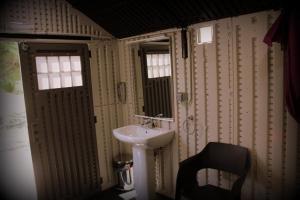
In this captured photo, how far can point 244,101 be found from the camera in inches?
102

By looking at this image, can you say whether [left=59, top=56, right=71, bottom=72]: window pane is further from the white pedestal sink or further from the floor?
the floor

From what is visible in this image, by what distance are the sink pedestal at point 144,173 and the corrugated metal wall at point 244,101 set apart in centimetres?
52

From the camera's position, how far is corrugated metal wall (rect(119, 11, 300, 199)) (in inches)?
93.4

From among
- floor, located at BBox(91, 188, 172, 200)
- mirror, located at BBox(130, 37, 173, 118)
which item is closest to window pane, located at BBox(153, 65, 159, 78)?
mirror, located at BBox(130, 37, 173, 118)

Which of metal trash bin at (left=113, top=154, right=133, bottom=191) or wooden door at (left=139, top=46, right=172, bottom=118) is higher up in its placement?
wooden door at (left=139, top=46, right=172, bottom=118)

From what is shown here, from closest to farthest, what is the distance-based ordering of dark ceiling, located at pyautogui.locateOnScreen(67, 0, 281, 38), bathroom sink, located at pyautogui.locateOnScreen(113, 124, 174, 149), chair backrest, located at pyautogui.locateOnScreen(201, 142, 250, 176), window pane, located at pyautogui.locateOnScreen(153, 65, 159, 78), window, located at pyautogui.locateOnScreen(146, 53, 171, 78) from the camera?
dark ceiling, located at pyautogui.locateOnScreen(67, 0, 281, 38), chair backrest, located at pyautogui.locateOnScreen(201, 142, 250, 176), bathroom sink, located at pyautogui.locateOnScreen(113, 124, 174, 149), window, located at pyautogui.locateOnScreen(146, 53, 171, 78), window pane, located at pyautogui.locateOnScreen(153, 65, 159, 78)

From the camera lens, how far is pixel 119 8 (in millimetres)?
3021

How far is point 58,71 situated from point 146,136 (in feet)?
4.61

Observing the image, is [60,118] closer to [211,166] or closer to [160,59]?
[160,59]

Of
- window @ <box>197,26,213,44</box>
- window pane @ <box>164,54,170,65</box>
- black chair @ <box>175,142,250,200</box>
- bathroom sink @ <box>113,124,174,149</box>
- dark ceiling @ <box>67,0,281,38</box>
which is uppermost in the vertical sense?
dark ceiling @ <box>67,0,281,38</box>

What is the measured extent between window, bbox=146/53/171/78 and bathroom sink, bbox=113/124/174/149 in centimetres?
74

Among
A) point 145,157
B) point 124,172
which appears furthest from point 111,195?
point 145,157

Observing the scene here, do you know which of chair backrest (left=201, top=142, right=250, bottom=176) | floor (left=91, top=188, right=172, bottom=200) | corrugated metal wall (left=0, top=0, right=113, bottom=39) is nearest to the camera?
chair backrest (left=201, top=142, right=250, bottom=176)

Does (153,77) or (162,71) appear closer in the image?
(162,71)
